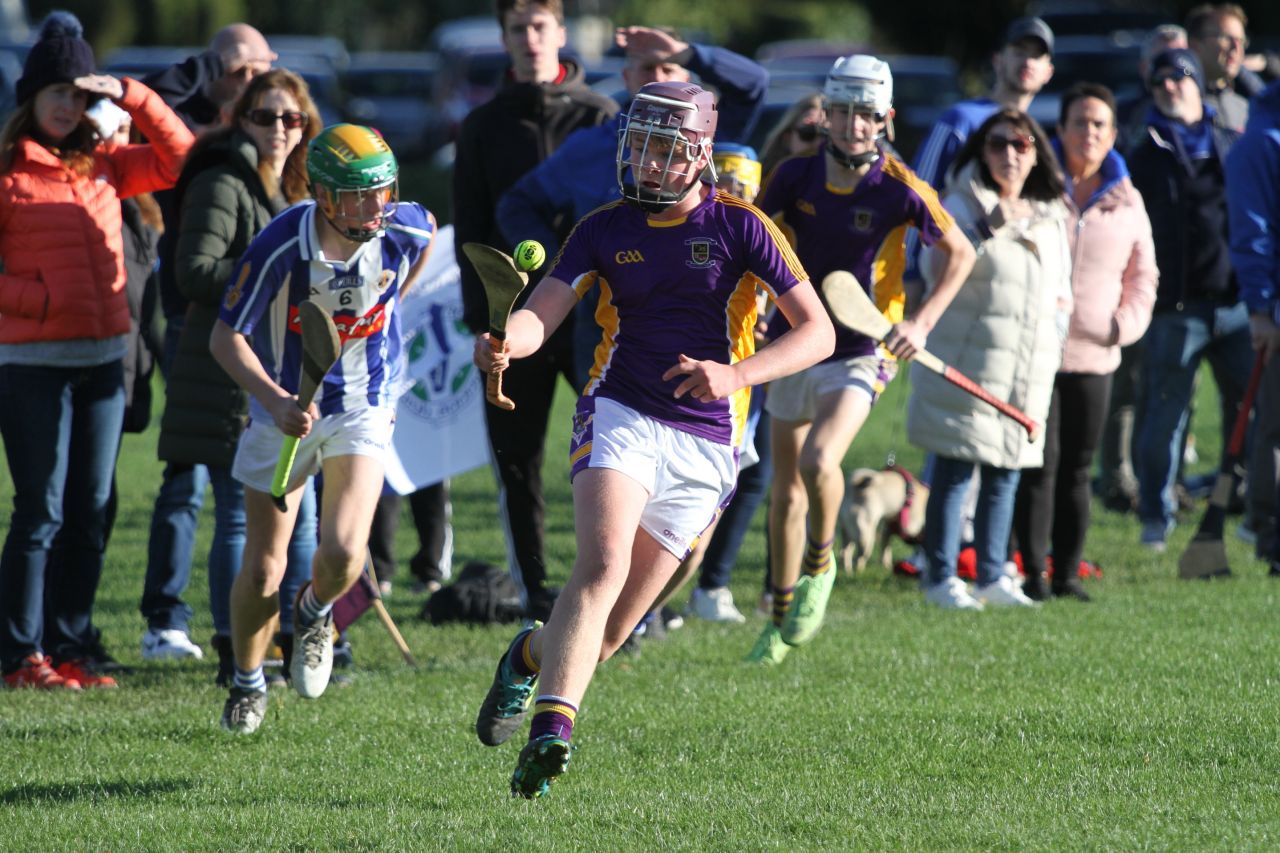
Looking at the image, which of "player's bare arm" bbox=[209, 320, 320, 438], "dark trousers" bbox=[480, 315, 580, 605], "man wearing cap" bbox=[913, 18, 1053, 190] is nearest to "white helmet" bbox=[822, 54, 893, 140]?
"dark trousers" bbox=[480, 315, 580, 605]

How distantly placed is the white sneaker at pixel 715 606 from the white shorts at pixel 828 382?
146 centimetres

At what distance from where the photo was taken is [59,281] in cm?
727

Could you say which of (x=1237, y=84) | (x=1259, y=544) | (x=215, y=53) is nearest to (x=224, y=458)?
(x=215, y=53)

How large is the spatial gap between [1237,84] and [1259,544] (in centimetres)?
325

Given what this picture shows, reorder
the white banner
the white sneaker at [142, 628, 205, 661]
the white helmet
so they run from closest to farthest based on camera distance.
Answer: the white helmet → the white sneaker at [142, 628, 205, 661] → the white banner

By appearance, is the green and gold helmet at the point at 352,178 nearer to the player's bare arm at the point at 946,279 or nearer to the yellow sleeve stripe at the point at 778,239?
the yellow sleeve stripe at the point at 778,239

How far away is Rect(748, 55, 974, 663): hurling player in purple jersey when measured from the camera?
293 inches

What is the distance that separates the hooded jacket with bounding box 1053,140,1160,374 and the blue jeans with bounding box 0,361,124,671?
4691mm

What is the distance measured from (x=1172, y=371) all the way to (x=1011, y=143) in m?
2.36

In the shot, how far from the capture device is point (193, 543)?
820cm

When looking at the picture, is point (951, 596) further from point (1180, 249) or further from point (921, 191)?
point (1180, 249)

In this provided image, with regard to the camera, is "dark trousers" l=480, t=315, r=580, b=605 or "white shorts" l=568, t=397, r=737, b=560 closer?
"white shorts" l=568, t=397, r=737, b=560

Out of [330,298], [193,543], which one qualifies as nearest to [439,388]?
[193,543]

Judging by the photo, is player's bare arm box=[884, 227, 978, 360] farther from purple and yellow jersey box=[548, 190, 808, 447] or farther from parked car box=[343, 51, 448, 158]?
parked car box=[343, 51, 448, 158]
